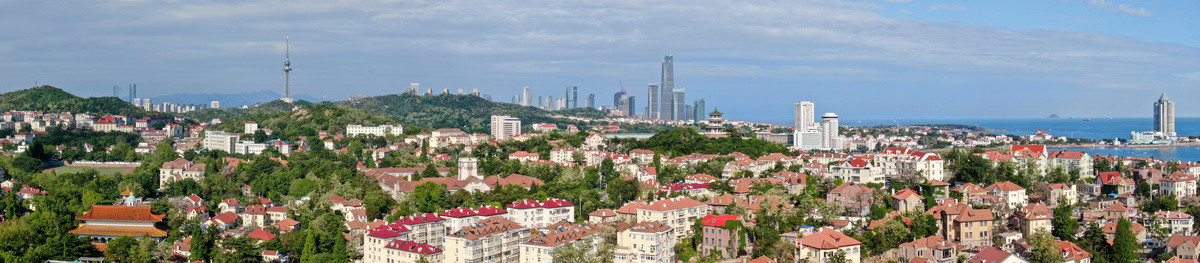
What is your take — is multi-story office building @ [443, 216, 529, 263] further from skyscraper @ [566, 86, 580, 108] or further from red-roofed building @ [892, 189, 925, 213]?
skyscraper @ [566, 86, 580, 108]

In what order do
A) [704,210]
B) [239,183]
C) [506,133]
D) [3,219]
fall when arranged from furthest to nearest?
1. [506,133]
2. [239,183]
3. [3,219]
4. [704,210]

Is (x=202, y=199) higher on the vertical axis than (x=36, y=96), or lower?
lower

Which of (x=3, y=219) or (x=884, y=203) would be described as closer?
(x=884, y=203)

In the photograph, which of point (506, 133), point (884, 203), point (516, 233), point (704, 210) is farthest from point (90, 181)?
point (506, 133)

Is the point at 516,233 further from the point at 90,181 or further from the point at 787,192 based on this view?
the point at 90,181

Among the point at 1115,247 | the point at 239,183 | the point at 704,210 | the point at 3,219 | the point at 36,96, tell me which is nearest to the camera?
the point at 1115,247

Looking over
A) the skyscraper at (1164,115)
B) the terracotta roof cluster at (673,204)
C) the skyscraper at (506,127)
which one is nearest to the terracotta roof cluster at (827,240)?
the terracotta roof cluster at (673,204)

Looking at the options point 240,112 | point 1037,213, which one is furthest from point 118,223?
point 240,112
